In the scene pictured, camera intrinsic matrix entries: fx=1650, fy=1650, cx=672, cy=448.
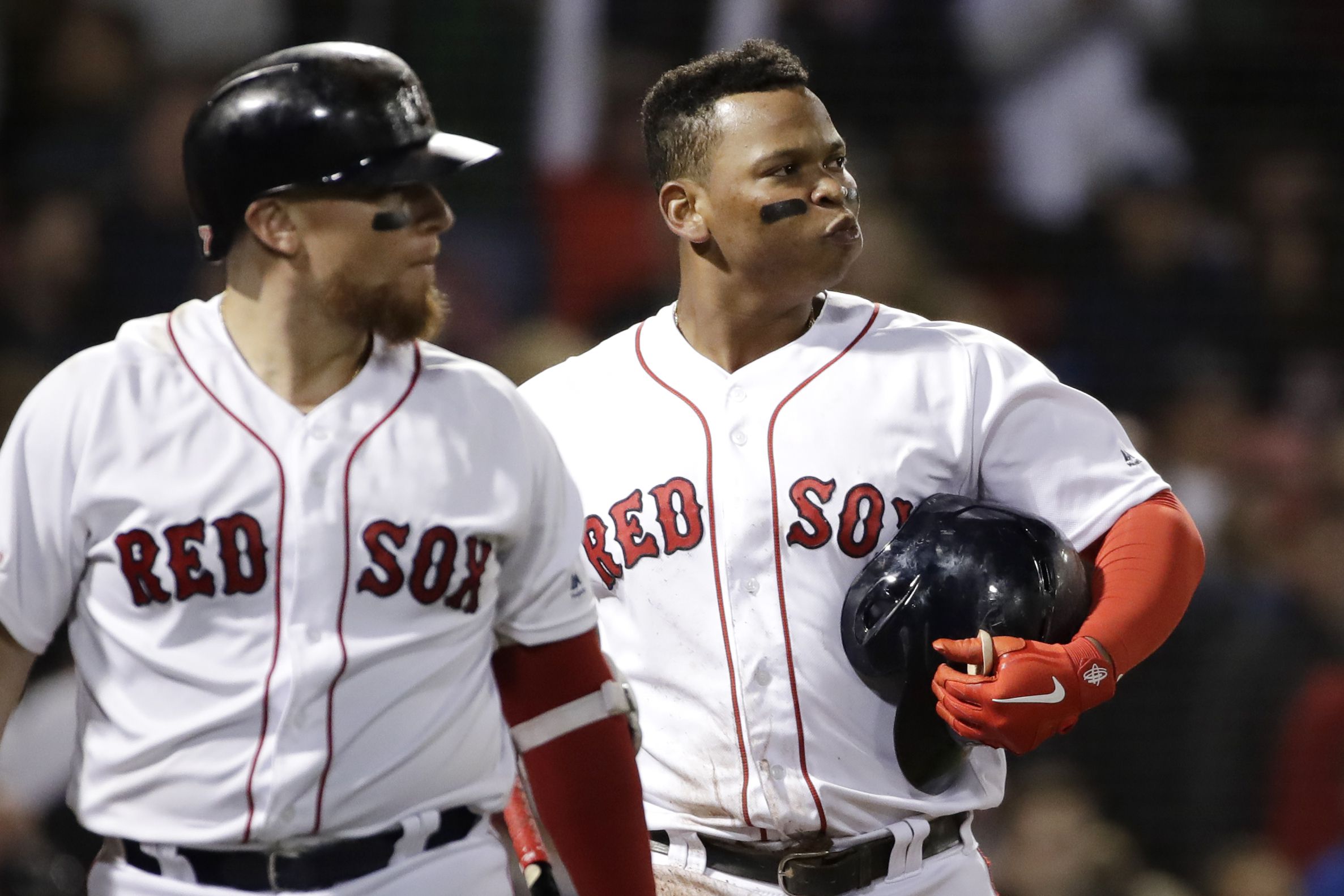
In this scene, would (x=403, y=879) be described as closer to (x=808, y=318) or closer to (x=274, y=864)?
(x=274, y=864)

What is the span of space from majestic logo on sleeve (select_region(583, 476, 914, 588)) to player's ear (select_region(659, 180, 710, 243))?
0.37m

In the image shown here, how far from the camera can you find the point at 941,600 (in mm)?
2033

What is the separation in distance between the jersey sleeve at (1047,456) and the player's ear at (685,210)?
1.42 feet

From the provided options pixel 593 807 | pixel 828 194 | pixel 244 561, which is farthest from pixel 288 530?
pixel 828 194

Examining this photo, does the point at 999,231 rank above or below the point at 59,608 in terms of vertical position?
below

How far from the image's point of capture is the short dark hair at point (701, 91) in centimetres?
231

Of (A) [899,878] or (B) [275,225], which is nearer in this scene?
(B) [275,225]

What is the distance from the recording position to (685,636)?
85.4 inches

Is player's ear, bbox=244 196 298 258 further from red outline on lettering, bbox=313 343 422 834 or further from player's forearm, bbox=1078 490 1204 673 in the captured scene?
player's forearm, bbox=1078 490 1204 673

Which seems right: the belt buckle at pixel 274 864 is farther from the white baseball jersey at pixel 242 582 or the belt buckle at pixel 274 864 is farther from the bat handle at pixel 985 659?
the bat handle at pixel 985 659

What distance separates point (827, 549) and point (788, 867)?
0.41m

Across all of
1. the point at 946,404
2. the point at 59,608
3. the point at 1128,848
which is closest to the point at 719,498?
the point at 946,404

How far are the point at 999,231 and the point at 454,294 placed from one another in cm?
178

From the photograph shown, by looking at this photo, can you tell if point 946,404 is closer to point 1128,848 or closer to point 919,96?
point 1128,848
